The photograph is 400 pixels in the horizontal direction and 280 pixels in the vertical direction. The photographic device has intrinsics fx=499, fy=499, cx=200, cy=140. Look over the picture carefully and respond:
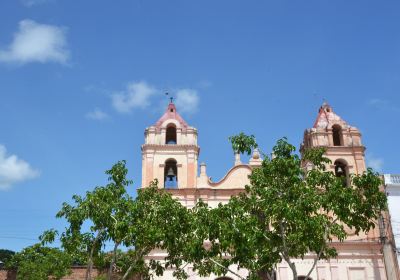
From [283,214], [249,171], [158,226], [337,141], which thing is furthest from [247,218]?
[337,141]

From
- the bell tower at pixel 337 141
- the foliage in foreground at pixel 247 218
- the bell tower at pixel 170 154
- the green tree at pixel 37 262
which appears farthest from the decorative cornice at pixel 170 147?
the foliage in foreground at pixel 247 218

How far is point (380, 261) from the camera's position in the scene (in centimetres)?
2794

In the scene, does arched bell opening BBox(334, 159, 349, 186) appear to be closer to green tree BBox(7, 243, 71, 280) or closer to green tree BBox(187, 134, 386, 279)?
green tree BBox(187, 134, 386, 279)

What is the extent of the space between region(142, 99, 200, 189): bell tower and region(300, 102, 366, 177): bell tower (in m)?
7.63

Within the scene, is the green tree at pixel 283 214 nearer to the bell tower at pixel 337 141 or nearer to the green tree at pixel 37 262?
the green tree at pixel 37 262

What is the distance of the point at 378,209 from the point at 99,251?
9169 mm

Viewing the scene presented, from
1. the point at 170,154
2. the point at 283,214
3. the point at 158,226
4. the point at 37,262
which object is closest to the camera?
the point at 283,214

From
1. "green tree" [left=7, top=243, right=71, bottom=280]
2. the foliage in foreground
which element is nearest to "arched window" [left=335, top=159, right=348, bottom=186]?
the foliage in foreground

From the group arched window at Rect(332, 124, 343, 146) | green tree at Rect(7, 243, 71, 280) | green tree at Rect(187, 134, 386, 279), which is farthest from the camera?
arched window at Rect(332, 124, 343, 146)

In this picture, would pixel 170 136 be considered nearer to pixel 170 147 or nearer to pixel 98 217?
pixel 170 147

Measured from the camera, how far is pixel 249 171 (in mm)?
30625

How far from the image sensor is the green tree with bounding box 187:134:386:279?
14.6 metres

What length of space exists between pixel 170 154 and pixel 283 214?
1672 centimetres

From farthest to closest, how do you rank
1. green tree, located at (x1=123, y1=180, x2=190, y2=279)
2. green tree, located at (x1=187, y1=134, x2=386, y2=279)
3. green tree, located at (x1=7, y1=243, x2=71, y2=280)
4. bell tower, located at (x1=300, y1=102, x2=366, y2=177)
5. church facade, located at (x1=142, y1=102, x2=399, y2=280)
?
bell tower, located at (x1=300, y1=102, x2=366, y2=177), church facade, located at (x1=142, y1=102, x2=399, y2=280), green tree, located at (x1=7, y1=243, x2=71, y2=280), green tree, located at (x1=123, y1=180, x2=190, y2=279), green tree, located at (x1=187, y1=134, x2=386, y2=279)
